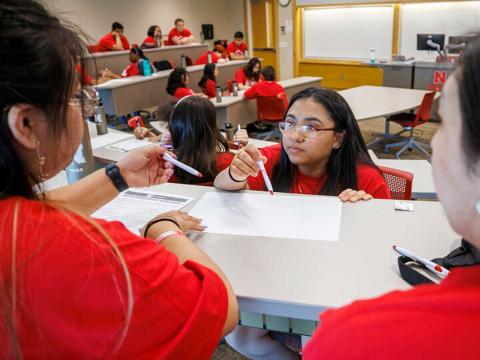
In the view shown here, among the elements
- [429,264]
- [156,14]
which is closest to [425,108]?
[429,264]

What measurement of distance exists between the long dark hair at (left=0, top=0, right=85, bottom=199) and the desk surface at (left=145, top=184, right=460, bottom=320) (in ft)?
1.70

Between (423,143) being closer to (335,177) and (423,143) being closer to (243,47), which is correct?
(335,177)

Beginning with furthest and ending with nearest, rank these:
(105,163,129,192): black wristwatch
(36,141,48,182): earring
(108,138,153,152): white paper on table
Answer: (108,138,153,152): white paper on table < (105,163,129,192): black wristwatch < (36,141,48,182): earring

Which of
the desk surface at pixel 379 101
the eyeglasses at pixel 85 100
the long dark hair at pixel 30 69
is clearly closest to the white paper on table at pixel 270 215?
the eyeglasses at pixel 85 100

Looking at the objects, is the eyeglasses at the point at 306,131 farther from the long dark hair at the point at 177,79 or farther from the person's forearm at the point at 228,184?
the long dark hair at the point at 177,79

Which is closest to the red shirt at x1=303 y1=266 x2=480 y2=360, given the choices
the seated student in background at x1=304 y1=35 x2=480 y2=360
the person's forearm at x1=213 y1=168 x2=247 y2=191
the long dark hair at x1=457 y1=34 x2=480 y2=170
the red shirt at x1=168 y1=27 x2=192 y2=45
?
the seated student in background at x1=304 y1=35 x2=480 y2=360

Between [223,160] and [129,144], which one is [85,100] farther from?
[129,144]

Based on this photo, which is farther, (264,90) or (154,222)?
(264,90)

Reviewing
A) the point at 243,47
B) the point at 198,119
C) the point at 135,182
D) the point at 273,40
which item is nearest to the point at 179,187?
the point at 135,182

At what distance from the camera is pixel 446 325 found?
18.4 inches

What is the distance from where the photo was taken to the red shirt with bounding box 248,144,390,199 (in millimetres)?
1688

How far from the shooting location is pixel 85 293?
1.93 feet

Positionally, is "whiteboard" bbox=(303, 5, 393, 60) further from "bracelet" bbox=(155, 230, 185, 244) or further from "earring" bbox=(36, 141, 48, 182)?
"earring" bbox=(36, 141, 48, 182)

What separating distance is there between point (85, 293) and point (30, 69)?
1.09 ft
